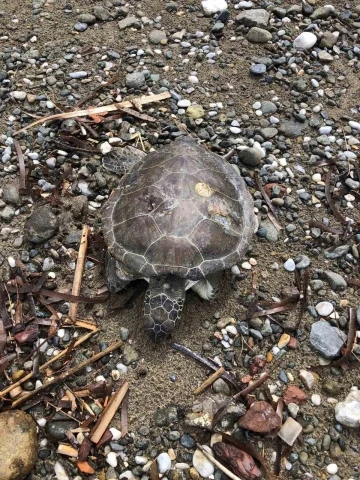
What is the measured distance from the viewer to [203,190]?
10.2 feet

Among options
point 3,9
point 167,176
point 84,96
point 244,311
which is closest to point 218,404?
point 244,311

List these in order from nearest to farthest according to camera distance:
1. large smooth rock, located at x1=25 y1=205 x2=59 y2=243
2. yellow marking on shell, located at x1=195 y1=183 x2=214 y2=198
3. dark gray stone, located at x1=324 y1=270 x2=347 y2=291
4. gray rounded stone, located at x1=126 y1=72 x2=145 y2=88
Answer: yellow marking on shell, located at x1=195 y1=183 x2=214 y2=198, dark gray stone, located at x1=324 y1=270 x2=347 y2=291, large smooth rock, located at x1=25 y1=205 x2=59 y2=243, gray rounded stone, located at x1=126 y1=72 x2=145 y2=88

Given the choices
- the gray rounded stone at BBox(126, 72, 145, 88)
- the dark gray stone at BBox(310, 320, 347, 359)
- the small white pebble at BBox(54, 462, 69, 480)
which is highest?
the gray rounded stone at BBox(126, 72, 145, 88)

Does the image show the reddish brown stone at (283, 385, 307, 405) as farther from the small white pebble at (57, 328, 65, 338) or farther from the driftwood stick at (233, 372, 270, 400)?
the small white pebble at (57, 328, 65, 338)

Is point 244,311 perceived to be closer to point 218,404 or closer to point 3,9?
point 218,404

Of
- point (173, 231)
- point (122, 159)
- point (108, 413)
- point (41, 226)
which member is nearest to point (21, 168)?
point (41, 226)

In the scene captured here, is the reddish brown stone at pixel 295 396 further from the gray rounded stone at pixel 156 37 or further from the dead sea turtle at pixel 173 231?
the gray rounded stone at pixel 156 37

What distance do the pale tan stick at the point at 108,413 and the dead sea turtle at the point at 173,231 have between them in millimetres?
375

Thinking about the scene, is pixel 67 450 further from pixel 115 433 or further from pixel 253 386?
pixel 253 386

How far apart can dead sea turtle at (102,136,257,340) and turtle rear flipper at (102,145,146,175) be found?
0.36 meters

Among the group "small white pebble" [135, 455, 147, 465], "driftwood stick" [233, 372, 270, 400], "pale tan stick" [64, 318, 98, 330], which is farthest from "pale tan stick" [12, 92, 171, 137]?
"small white pebble" [135, 455, 147, 465]

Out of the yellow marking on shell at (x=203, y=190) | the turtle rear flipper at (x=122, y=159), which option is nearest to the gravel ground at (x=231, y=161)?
the turtle rear flipper at (x=122, y=159)

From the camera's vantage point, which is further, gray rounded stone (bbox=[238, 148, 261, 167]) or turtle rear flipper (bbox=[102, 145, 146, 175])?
gray rounded stone (bbox=[238, 148, 261, 167])

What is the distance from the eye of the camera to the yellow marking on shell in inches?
122
